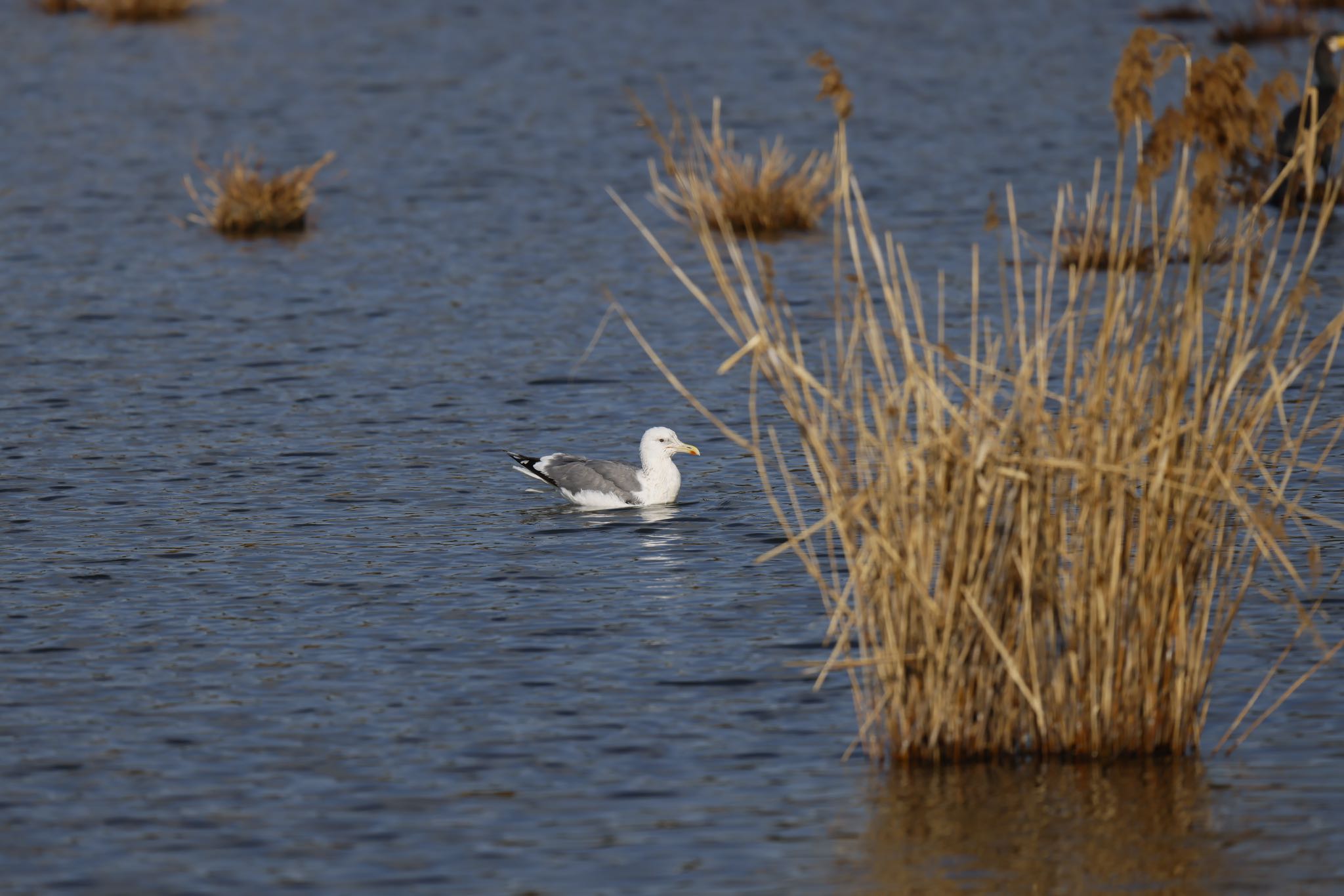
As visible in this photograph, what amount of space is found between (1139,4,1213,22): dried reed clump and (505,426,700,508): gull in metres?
27.2

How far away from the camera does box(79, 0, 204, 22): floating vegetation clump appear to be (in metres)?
40.6

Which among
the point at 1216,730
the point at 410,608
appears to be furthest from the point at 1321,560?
the point at 410,608

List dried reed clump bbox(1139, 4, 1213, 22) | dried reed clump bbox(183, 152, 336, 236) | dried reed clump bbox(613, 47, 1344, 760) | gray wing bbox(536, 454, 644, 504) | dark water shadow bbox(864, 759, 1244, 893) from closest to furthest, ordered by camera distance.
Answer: dark water shadow bbox(864, 759, 1244, 893), dried reed clump bbox(613, 47, 1344, 760), gray wing bbox(536, 454, 644, 504), dried reed clump bbox(183, 152, 336, 236), dried reed clump bbox(1139, 4, 1213, 22)

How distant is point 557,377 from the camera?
16.9 meters

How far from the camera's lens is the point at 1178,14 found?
38.1 meters

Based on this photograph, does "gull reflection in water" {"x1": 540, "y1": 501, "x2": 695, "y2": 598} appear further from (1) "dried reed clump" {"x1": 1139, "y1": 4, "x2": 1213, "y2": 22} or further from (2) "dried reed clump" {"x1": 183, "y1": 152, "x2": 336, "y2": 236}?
(1) "dried reed clump" {"x1": 1139, "y1": 4, "x2": 1213, "y2": 22}

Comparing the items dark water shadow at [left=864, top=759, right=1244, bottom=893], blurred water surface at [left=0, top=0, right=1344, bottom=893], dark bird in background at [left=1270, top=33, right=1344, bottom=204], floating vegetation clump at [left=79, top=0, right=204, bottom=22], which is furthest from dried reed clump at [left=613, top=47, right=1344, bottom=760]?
floating vegetation clump at [left=79, top=0, right=204, bottom=22]

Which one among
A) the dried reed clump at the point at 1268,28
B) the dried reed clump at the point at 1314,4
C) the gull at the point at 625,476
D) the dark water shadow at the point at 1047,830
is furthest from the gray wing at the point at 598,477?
the dried reed clump at the point at 1314,4

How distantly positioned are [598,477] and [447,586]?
79.2 inches

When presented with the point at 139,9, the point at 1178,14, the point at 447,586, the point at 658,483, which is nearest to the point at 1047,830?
the point at 447,586

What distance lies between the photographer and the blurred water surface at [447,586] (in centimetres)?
766

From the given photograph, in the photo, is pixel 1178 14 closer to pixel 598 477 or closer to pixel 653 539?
pixel 598 477

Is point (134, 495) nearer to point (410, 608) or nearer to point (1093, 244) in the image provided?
point (410, 608)

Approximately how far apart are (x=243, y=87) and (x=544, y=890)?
90.2 feet
